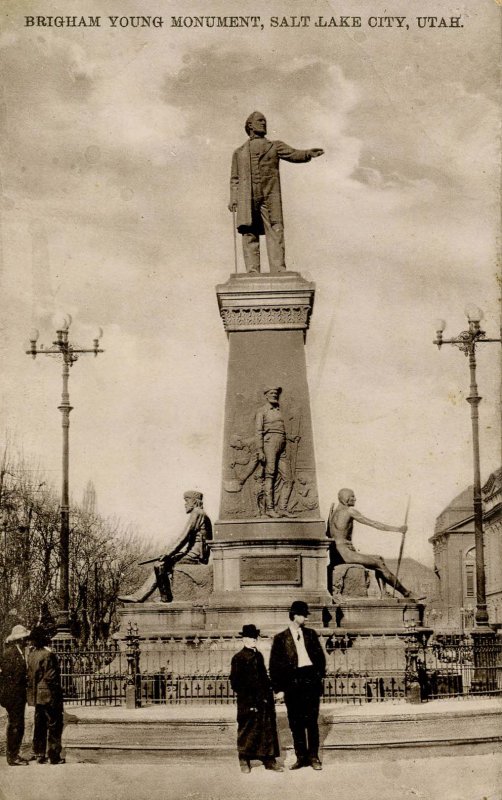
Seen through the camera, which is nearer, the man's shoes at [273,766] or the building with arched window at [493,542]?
the man's shoes at [273,766]

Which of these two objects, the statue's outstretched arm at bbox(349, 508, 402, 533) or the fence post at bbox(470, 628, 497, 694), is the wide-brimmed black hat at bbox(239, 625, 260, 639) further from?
the statue's outstretched arm at bbox(349, 508, 402, 533)

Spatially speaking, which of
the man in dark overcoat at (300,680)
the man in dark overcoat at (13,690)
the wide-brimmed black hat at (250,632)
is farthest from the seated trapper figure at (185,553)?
the man in dark overcoat at (300,680)

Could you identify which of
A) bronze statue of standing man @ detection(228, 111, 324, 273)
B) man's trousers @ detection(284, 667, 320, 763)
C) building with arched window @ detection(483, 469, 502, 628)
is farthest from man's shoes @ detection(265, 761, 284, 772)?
building with arched window @ detection(483, 469, 502, 628)

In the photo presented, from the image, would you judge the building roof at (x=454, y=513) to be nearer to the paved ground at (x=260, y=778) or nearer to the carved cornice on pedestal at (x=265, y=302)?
the carved cornice on pedestal at (x=265, y=302)

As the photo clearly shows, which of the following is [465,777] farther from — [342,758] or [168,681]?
[168,681]

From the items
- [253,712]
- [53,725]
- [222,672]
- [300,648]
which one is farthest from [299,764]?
[222,672]

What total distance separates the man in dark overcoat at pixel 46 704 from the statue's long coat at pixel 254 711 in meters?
2.07

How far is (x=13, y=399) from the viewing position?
24781 millimetres

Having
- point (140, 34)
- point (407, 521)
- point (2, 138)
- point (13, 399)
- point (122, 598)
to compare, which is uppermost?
point (140, 34)

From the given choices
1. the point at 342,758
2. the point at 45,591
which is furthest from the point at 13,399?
A: the point at 45,591

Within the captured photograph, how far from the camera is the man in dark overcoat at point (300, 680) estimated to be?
1198cm

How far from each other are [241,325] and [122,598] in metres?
4.95

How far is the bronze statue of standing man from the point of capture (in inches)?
822

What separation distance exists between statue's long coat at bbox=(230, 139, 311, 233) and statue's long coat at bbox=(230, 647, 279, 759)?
10544 millimetres
